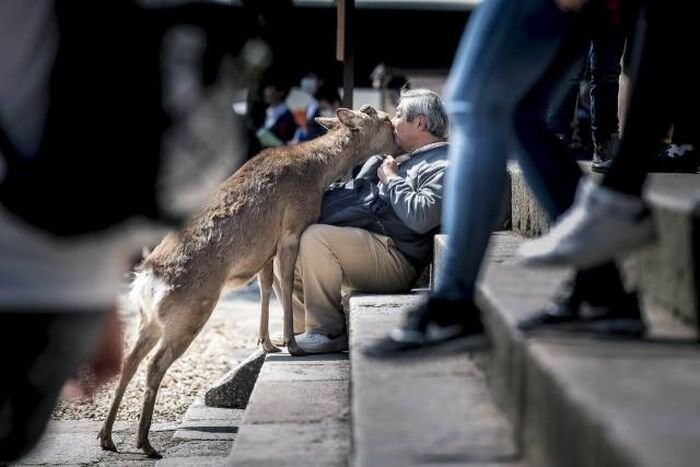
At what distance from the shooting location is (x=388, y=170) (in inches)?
266

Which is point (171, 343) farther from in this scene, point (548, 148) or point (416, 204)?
point (548, 148)

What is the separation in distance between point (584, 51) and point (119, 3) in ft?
5.33

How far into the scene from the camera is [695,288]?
296 centimetres

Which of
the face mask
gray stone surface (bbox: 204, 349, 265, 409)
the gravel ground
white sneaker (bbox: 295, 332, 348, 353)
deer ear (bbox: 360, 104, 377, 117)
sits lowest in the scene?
the gravel ground

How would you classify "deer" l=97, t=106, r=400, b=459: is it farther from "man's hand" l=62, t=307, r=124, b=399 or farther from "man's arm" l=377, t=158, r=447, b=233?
"man's hand" l=62, t=307, r=124, b=399

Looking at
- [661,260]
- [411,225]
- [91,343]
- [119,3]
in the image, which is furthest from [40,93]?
[411,225]

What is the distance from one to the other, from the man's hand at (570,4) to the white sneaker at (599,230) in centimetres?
48

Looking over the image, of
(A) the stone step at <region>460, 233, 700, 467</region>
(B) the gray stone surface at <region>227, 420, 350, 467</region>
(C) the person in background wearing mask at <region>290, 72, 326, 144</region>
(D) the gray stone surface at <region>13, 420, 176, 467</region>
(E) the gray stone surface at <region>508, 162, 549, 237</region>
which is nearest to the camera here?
(A) the stone step at <region>460, 233, 700, 467</region>

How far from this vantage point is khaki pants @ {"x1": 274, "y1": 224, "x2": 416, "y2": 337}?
6598 millimetres

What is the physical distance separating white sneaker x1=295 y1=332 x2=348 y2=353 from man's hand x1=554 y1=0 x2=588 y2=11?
3.81 metres

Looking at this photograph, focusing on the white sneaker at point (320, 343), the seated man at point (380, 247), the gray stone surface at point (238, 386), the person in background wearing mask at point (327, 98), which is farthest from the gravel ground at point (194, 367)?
the person in background wearing mask at point (327, 98)

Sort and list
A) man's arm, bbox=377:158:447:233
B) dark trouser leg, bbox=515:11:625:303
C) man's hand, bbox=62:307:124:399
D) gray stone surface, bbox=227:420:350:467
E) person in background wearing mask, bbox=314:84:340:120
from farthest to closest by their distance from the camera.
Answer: person in background wearing mask, bbox=314:84:340:120
man's arm, bbox=377:158:447:233
gray stone surface, bbox=227:420:350:467
dark trouser leg, bbox=515:11:625:303
man's hand, bbox=62:307:124:399

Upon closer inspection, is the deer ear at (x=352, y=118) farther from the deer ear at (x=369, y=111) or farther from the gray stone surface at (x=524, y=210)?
the gray stone surface at (x=524, y=210)

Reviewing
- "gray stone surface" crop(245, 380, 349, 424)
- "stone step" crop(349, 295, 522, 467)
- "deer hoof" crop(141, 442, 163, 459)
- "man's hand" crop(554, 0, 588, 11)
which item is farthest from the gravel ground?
"man's hand" crop(554, 0, 588, 11)
